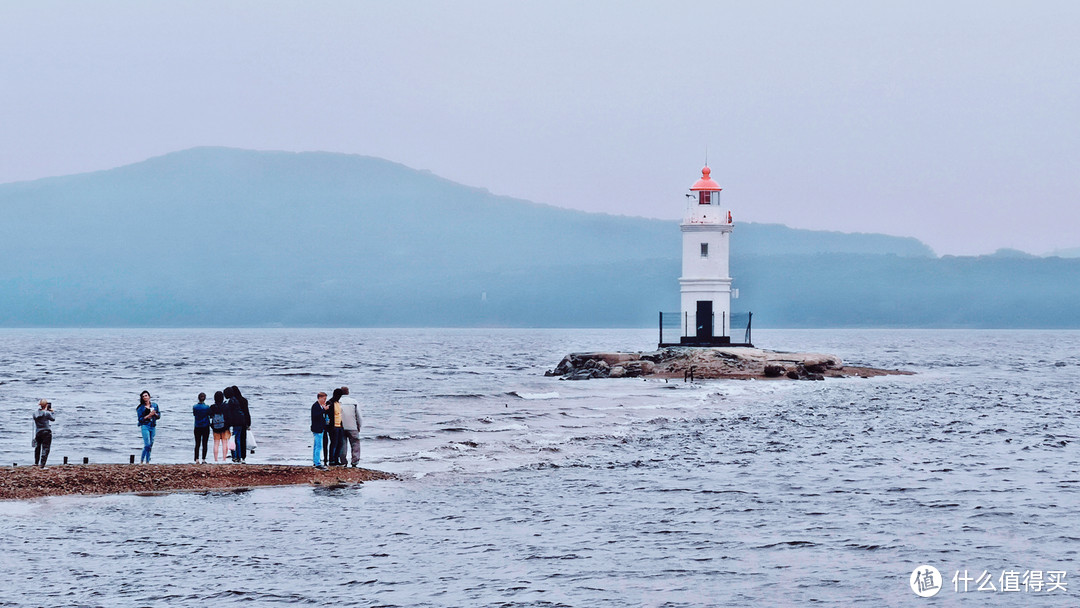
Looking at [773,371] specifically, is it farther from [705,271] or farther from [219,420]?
[219,420]

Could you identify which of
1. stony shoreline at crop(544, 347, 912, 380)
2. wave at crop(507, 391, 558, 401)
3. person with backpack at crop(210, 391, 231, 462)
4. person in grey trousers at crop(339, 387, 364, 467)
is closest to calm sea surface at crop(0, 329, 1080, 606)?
person in grey trousers at crop(339, 387, 364, 467)

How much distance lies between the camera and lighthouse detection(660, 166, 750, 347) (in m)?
63.5

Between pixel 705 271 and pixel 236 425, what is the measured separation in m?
41.9

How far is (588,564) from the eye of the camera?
1728 cm

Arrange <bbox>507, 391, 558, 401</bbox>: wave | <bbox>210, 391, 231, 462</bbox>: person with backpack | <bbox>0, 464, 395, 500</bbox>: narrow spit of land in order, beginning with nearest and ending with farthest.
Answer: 1. <bbox>0, 464, 395, 500</bbox>: narrow spit of land
2. <bbox>210, 391, 231, 462</bbox>: person with backpack
3. <bbox>507, 391, 558, 401</bbox>: wave

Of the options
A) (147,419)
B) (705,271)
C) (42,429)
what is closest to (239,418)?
(147,419)

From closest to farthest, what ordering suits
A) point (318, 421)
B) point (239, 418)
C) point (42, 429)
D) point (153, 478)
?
1. point (153, 478)
2. point (42, 429)
3. point (318, 421)
4. point (239, 418)

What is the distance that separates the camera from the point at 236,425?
2459 centimetres

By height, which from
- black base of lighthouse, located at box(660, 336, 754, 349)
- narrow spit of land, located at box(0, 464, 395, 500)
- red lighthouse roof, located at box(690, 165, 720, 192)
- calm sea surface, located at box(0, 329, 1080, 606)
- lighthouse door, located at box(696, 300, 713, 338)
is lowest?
calm sea surface, located at box(0, 329, 1080, 606)

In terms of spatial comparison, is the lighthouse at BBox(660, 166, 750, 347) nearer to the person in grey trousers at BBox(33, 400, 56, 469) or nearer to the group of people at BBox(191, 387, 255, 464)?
the group of people at BBox(191, 387, 255, 464)

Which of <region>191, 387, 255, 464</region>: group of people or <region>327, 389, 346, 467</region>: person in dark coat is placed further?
<region>191, 387, 255, 464</region>: group of people

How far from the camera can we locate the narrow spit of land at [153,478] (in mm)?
22094

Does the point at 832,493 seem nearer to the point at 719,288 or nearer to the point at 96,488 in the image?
the point at 96,488

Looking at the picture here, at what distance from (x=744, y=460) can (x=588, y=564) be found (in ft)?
41.1
